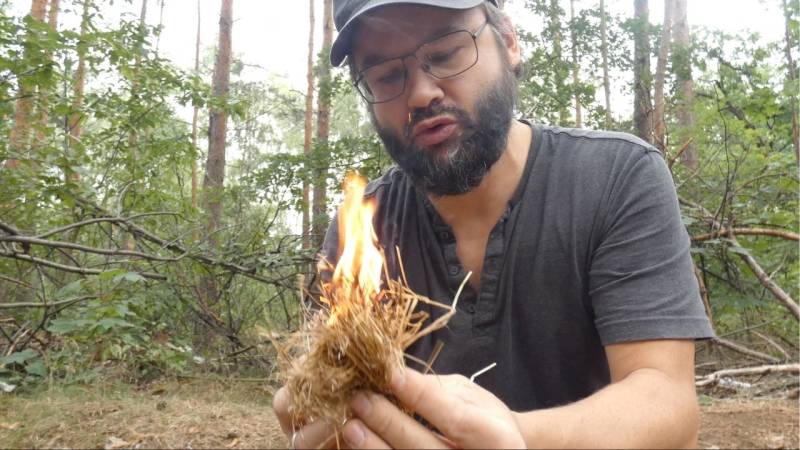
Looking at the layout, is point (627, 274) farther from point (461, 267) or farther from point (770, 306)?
point (770, 306)

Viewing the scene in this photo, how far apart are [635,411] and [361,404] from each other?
73 centimetres

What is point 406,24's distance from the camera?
85.2 inches

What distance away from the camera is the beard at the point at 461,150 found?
85.1 inches

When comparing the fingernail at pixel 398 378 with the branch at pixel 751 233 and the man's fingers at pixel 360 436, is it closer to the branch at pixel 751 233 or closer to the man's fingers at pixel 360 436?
Result: the man's fingers at pixel 360 436

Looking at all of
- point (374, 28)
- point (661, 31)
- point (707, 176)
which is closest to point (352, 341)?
point (374, 28)

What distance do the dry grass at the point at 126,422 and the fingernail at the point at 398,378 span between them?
273 cm

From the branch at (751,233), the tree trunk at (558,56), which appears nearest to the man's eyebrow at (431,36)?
the branch at (751,233)

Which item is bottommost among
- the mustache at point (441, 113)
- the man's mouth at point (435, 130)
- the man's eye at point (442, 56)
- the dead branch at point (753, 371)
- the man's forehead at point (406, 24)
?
the dead branch at point (753, 371)

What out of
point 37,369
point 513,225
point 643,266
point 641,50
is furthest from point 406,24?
point 641,50

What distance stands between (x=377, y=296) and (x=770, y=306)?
5992mm

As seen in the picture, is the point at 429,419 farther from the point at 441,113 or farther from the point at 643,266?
Answer: the point at 441,113

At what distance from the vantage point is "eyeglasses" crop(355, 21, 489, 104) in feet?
7.09

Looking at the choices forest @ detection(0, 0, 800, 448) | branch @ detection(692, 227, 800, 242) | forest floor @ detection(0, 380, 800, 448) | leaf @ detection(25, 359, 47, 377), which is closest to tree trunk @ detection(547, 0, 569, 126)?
forest @ detection(0, 0, 800, 448)

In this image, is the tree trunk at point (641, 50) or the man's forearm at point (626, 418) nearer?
the man's forearm at point (626, 418)
